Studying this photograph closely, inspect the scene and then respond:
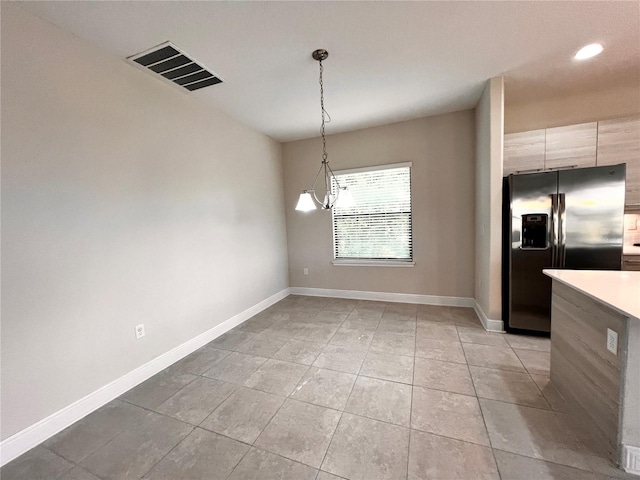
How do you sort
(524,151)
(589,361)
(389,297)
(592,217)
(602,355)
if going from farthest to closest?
(389,297)
(524,151)
(592,217)
(589,361)
(602,355)

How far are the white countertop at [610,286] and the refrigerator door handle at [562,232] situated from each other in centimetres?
87

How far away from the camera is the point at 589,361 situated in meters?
1.50

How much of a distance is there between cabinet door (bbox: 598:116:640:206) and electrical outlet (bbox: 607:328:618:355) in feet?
8.12

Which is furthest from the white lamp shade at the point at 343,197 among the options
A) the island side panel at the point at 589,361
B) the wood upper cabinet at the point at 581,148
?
the wood upper cabinet at the point at 581,148

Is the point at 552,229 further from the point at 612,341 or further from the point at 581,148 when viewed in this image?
the point at 612,341

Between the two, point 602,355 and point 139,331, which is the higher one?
point 602,355

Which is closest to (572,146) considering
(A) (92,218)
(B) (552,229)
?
(B) (552,229)

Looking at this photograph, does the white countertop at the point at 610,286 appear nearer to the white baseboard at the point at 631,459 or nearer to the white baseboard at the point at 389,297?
the white baseboard at the point at 631,459

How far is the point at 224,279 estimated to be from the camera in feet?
10.6

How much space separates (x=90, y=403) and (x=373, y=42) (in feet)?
11.6

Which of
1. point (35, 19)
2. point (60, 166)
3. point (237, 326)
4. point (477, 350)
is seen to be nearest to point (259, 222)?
point (237, 326)

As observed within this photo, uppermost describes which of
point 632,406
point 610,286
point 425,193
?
A: point 425,193

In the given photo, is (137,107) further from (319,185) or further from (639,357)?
(639,357)

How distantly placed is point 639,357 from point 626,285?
495mm
